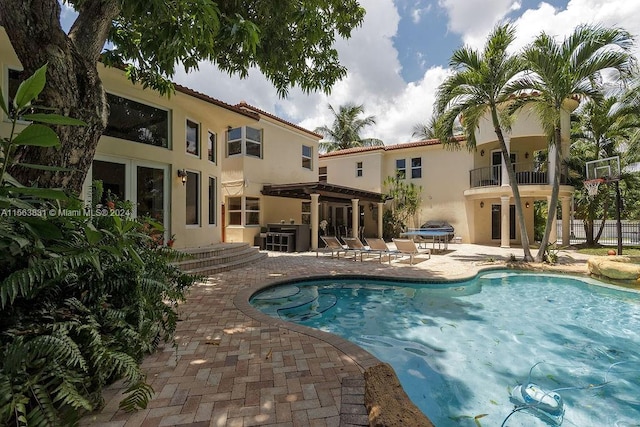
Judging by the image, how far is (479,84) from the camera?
11523 mm

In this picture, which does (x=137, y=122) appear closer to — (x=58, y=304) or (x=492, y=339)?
(x=58, y=304)

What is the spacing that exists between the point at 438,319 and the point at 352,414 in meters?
4.42

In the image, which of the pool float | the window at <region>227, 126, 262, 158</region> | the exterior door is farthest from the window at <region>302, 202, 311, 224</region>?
the pool float

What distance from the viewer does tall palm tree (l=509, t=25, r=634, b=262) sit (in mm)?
9812

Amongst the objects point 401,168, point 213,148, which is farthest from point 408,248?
point 401,168

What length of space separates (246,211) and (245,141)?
3.59 meters

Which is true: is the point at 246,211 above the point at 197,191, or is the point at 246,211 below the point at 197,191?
below

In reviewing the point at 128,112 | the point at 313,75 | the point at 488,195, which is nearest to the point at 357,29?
the point at 313,75

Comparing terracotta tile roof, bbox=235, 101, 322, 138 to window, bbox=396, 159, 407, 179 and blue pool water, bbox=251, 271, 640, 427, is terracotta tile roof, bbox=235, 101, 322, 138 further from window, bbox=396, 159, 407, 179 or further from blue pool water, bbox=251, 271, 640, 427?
blue pool water, bbox=251, 271, 640, 427

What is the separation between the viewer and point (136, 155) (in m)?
8.73

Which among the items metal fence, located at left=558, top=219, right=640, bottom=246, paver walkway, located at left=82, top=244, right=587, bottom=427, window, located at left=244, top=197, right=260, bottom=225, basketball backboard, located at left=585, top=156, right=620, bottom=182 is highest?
basketball backboard, located at left=585, top=156, right=620, bottom=182

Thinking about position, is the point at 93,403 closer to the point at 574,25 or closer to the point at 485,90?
the point at 485,90

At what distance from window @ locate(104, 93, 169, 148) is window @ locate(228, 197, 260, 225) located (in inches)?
246

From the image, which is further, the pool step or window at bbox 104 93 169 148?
the pool step
